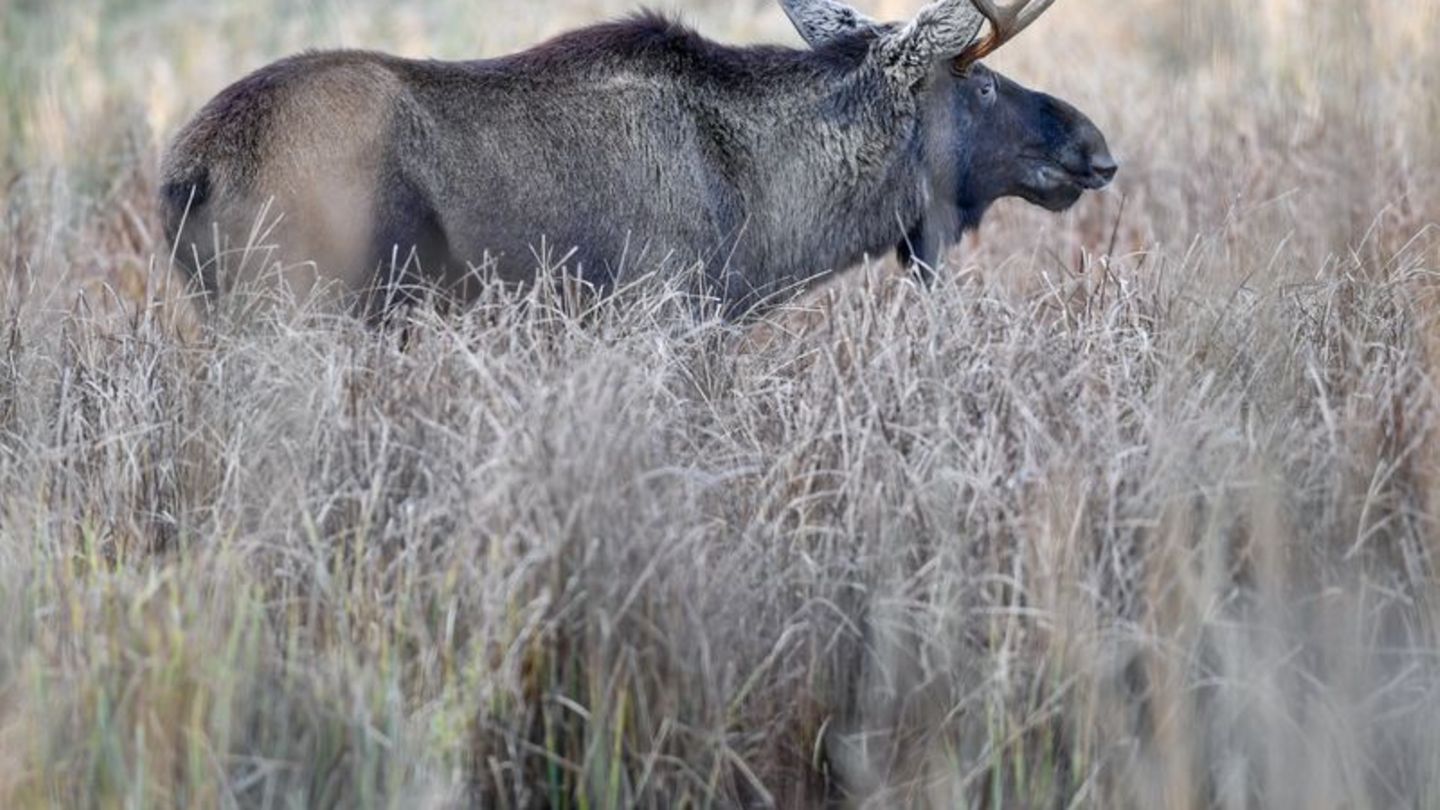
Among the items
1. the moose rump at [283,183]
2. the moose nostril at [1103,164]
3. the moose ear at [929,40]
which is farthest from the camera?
the moose nostril at [1103,164]

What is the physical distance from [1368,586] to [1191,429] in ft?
1.81

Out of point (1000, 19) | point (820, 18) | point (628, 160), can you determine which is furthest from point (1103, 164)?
point (628, 160)

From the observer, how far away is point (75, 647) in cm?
451

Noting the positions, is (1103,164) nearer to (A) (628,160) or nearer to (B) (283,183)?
(A) (628,160)

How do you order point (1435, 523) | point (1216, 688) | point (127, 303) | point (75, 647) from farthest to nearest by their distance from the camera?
point (127, 303)
point (1435, 523)
point (1216, 688)
point (75, 647)

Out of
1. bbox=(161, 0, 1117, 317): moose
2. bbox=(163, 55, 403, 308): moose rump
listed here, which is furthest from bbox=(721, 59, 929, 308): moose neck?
bbox=(163, 55, 403, 308): moose rump

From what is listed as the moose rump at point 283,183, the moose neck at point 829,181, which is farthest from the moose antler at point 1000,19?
the moose rump at point 283,183

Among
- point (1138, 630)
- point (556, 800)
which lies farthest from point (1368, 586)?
point (556, 800)

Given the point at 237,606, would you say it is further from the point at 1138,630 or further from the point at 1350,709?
the point at 1350,709

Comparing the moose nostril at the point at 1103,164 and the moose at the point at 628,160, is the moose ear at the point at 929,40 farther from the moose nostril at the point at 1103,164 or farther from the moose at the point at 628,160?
the moose nostril at the point at 1103,164

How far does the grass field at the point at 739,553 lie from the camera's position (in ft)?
A: 14.9

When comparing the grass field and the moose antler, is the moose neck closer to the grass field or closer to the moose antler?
the moose antler

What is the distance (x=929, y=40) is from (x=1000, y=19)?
0.80ft

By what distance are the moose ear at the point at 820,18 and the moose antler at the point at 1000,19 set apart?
55 cm
